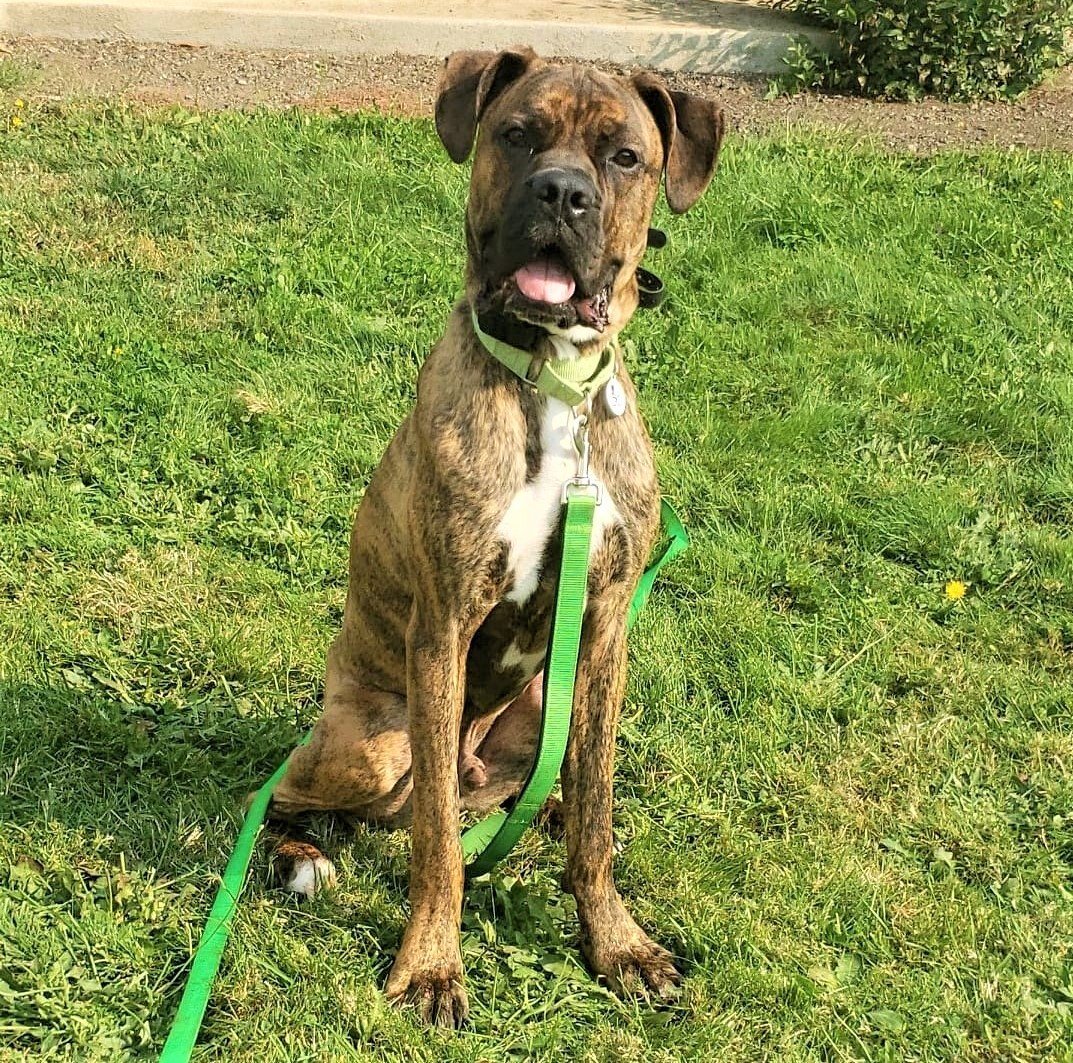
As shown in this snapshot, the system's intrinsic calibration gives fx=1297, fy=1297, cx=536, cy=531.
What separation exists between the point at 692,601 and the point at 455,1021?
1862 millimetres

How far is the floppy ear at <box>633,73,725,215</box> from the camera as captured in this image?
3.12 metres

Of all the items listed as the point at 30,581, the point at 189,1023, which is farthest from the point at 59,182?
the point at 189,1023

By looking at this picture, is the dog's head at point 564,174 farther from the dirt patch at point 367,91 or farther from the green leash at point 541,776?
the dirt patch at point 367,91

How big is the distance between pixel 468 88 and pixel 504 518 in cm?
106

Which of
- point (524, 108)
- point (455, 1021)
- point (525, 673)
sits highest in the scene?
point (524, 108)

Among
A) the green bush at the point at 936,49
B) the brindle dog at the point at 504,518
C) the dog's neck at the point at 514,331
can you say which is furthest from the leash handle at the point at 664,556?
the green bush at the point at 936,49

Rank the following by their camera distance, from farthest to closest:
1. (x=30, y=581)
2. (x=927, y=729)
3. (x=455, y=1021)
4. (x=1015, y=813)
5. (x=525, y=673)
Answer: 1. (x=30, y=581)
2. (x=927, y=729)
3. (x=1015, y=813)
4. (x=525, y=673)
5. (x=455, y=1021)

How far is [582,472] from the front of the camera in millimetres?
2838

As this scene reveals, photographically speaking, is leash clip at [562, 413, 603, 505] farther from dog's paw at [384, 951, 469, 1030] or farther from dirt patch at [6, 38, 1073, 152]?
dirt patch at [6, 38, 1073, 152]

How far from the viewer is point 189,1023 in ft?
9.18

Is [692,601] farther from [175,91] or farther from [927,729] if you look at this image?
[175,91]

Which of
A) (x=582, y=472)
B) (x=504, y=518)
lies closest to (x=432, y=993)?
(x=504, y=518)

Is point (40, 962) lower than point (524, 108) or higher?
lower

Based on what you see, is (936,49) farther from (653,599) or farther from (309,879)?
(309,879)
